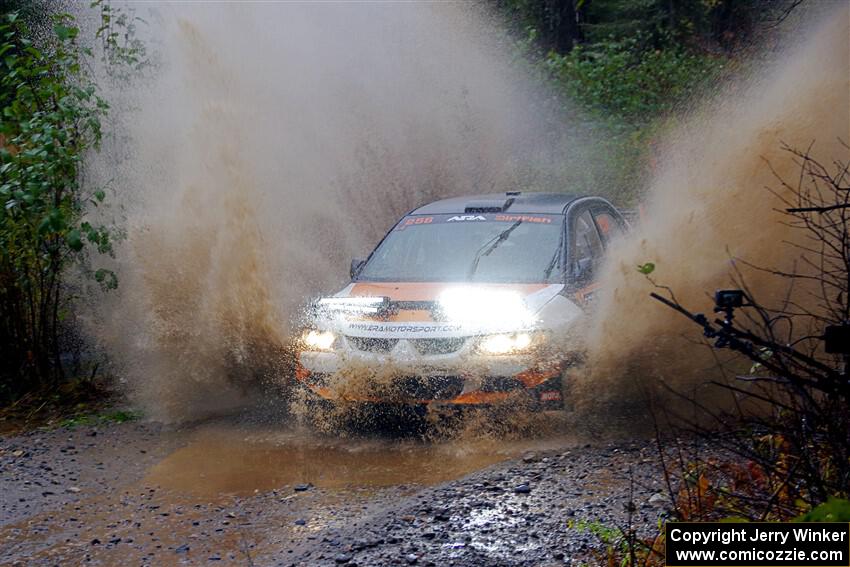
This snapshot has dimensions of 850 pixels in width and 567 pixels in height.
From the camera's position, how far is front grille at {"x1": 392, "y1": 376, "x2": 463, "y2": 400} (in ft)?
22.0

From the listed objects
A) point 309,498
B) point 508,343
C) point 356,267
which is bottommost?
point 309,498

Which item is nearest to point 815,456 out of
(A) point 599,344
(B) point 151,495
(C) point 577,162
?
(A) point 599,344

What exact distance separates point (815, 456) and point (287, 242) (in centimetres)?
883

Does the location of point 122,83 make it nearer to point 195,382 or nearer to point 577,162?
point 195,382

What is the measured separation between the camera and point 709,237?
8.02 meters

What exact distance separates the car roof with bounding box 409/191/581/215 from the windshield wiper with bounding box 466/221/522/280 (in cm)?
32

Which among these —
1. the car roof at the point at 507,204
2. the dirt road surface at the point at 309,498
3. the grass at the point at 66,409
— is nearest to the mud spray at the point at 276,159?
the grass at the point at 66,409

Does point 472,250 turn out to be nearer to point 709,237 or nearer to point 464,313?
point 464,313

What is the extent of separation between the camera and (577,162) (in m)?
16.0

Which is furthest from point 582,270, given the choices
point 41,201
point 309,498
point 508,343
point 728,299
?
point 41,201

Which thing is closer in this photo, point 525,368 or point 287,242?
point 525,368

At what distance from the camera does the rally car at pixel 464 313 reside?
6.74 m

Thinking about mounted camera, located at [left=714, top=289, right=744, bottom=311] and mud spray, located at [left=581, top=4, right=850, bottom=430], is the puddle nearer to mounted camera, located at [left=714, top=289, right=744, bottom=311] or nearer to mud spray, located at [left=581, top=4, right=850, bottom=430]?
mud spray, located at [left=581, top=4, right=850, bottom=430]

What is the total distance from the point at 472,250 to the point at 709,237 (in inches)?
81.1
